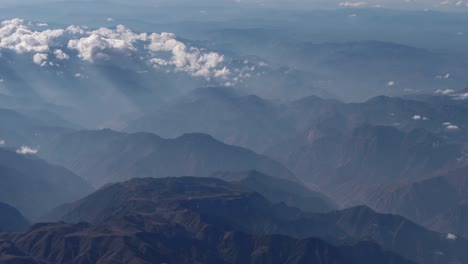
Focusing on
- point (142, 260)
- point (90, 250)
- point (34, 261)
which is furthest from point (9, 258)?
point (142, 260)

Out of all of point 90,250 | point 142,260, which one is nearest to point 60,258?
point 90,250

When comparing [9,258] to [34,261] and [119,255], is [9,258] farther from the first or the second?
[119,255]

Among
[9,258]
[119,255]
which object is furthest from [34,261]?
[119,255]

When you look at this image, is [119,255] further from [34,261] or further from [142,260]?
[34,261]

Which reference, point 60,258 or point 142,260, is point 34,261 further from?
point 142,260

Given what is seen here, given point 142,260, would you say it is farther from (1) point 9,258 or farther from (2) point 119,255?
(1) point 9,258
